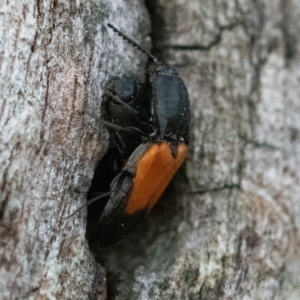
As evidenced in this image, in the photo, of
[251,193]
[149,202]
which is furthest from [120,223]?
[251,193]

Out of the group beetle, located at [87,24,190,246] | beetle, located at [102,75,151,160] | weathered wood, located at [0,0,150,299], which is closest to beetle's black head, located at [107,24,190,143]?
beetle, located at [87,24,190,246]

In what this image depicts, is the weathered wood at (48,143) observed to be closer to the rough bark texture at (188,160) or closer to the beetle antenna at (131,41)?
the rough bark texture at (188,160)

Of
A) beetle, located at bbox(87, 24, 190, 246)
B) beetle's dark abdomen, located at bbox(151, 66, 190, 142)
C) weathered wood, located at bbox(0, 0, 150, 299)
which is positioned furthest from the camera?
beetle's dark abdomen, located at bbox(151, 66, 190, 142)

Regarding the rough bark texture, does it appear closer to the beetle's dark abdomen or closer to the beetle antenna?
the beetle antenna

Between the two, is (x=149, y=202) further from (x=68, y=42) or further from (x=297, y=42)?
(x=297, y=42)

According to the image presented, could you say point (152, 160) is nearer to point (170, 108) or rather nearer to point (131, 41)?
point (170, 108)

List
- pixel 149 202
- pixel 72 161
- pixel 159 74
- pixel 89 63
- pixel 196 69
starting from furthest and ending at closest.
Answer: pixel 196 69 → pixel 159 74 → pixel 149 202 → pixel 89 63 → pixel 72 161
